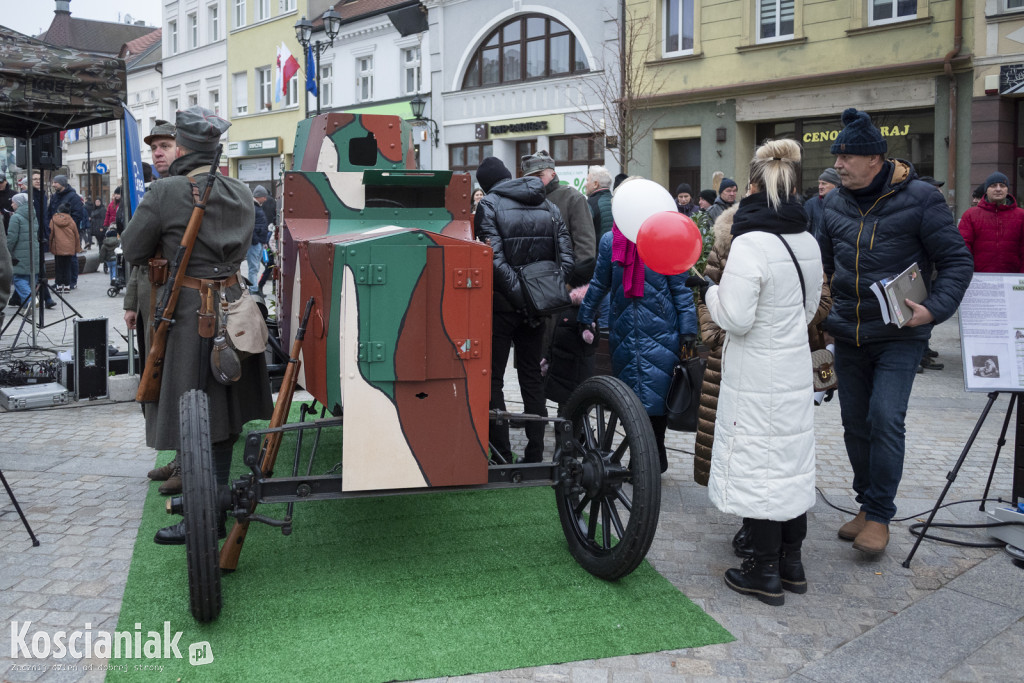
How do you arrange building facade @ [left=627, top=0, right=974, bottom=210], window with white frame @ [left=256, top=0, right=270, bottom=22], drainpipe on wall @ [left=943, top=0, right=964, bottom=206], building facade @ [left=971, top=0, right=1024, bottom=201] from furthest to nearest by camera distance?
window with white frame @ [left=256, top=0, right=270, bottom=22] → building facade @ [left=627, top=0, right=974, bottom=210] → drainpipe on wall @ [left=943, top=0, right=964, bottom=206] → building facade @ [left=971, top=0, right=1024, bottom=201]

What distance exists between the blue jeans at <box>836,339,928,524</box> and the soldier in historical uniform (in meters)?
3.02

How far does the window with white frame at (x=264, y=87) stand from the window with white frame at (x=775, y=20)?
21.5 metres

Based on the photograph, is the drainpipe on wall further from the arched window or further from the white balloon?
the white balloon

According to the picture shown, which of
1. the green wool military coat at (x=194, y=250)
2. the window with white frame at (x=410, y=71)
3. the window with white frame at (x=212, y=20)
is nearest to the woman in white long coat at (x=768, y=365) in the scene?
the green wool military coat at (x=194, y=250)

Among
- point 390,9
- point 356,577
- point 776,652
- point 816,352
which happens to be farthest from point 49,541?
Answer: point 390,9

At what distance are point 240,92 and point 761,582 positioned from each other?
37154 millimetres

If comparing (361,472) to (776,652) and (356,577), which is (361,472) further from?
(776,652)

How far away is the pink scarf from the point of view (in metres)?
5.36

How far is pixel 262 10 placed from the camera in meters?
36.5

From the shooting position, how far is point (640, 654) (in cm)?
366

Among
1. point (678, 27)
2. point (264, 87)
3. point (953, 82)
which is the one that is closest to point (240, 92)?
point (264, 87)

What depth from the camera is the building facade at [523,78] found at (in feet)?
74.6

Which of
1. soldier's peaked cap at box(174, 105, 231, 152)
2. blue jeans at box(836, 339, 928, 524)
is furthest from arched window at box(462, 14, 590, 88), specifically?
blue jeans at box(836, 339, 928, 524)

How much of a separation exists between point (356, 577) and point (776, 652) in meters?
1.79
